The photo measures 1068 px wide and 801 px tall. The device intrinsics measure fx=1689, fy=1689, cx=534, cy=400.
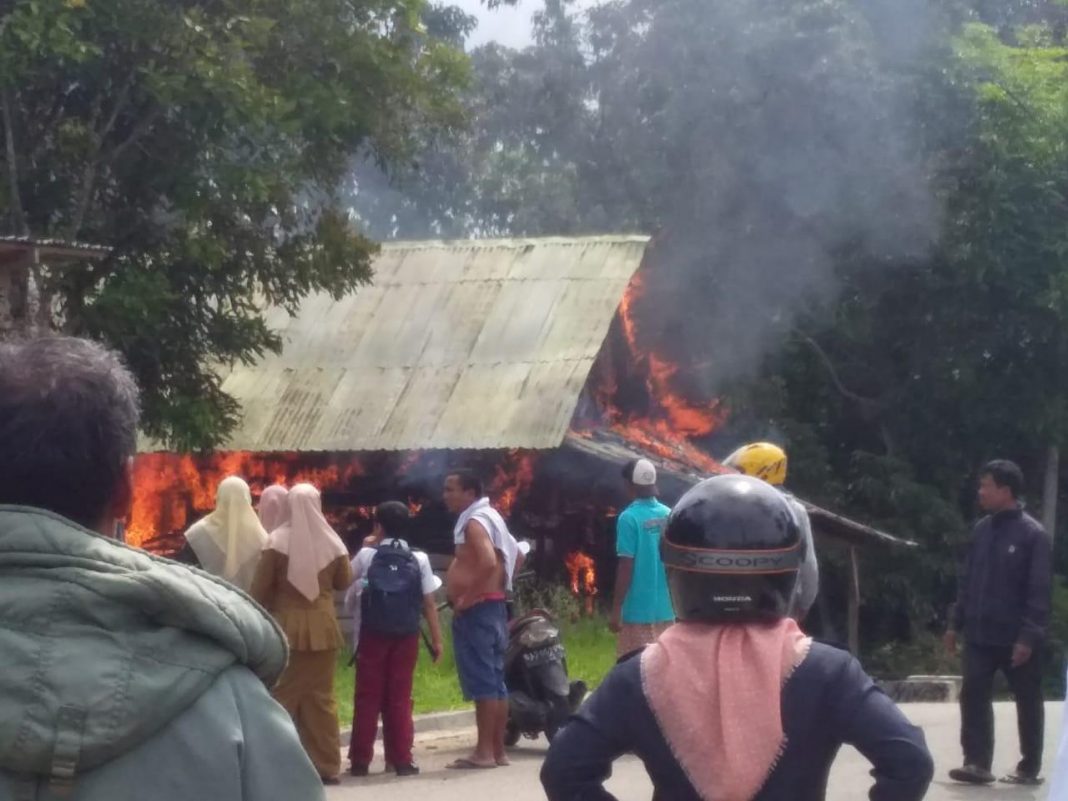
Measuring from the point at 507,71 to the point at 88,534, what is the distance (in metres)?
33.6

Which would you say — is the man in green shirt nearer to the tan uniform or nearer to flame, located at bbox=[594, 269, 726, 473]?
the tan uniform

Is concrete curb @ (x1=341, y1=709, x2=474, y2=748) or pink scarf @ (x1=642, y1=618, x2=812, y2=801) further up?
pink scarf @ (x1=642, y1=618, x2=812, y2=801)

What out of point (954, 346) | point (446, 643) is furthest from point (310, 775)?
point (954, 346)

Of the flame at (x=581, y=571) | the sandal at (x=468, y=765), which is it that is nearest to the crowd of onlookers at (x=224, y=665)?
the sandal at (x=468, y=765)

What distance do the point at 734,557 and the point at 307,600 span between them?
643 cm

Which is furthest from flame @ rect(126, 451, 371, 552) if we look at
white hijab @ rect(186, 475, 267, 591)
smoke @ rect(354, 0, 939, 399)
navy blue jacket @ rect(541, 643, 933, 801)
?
navy blue jacket @ rect(541, 643, 933, 801)

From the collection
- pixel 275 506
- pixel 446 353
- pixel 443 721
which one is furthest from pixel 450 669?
pixel 446 353

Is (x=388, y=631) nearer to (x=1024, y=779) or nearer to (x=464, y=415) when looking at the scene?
(x=1024, y=779)

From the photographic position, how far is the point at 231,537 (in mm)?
9398

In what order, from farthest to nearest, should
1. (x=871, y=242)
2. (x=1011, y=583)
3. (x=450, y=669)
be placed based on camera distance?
(x=871, y=242) → (x=450, y=669) → (x=1011, y=583)

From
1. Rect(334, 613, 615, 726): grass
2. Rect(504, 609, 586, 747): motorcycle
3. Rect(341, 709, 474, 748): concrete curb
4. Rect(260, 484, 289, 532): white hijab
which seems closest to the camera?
Rect(260, 484, 289, 532): white hijab

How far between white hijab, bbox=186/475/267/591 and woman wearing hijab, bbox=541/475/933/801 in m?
6.39

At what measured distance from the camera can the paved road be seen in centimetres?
906

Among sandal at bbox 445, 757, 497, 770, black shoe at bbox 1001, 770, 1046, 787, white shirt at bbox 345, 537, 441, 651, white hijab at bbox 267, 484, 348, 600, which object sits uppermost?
white hijab at bbox 267, 484, 348, 600
